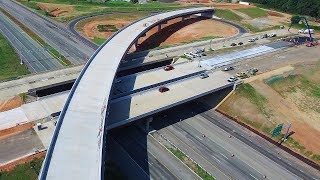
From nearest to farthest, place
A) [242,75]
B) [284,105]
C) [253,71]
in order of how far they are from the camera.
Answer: [284,105] → [242,75] → [253,71]

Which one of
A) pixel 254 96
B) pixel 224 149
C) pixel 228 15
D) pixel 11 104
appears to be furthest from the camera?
pixel 228 15

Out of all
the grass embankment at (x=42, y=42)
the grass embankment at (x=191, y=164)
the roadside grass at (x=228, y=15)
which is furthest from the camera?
the roadside grass at (x=228, y=15)

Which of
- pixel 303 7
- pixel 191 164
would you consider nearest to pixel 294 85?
pixel 191 164

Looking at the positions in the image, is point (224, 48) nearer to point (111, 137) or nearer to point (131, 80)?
point (131, 80)

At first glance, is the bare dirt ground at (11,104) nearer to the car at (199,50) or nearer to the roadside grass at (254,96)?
the roadside grass at (254,96)

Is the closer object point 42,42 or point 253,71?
point 253,71

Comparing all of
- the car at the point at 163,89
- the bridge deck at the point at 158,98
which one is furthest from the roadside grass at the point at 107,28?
the car at the point at 163,89

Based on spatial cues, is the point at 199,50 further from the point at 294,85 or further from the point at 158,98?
the point at 158,98
